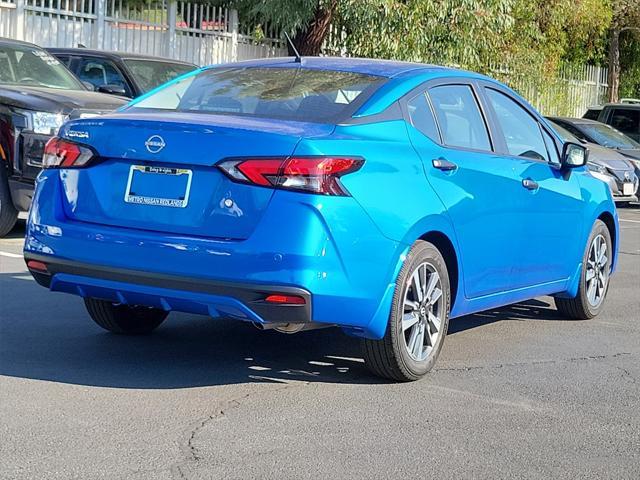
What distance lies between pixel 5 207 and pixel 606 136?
1324cm

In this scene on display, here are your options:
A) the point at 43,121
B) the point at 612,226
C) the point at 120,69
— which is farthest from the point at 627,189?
the point at 43,121

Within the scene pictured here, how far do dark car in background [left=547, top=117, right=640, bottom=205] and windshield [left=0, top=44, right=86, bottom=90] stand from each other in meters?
8.63

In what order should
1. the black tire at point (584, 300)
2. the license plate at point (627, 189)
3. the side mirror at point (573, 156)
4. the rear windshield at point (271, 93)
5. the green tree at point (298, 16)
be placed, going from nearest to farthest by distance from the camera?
the rear windshield at point (271, 93) → the side mirror at point (573, 156) → the black tire at point (584, 300) → the license plate at point (627, 189) → the green tree at point (298, 16)

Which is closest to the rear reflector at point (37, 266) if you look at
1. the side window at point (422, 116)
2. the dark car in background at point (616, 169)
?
the side window at point (422, 116)

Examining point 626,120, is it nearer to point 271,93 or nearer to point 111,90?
point 111,90

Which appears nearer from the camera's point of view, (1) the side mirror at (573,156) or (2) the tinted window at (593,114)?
(1) the side mirror at (573,156)

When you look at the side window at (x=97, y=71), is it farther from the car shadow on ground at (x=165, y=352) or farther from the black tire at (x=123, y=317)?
the black tire at (x=123, y=317)

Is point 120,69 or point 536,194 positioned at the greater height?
point 120,69

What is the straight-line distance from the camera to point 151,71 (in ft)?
48.8

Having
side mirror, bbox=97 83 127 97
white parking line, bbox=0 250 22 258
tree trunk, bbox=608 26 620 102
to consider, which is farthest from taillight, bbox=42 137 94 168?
tree trunk, bbox=608 26 620 102

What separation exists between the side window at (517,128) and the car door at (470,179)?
27 cm

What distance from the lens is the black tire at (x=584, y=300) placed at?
325 inches

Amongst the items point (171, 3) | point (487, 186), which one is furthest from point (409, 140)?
point (171, 3)

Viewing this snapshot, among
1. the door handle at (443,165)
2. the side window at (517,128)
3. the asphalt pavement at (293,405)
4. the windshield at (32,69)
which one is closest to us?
the asphalt pavement at (293,405)
